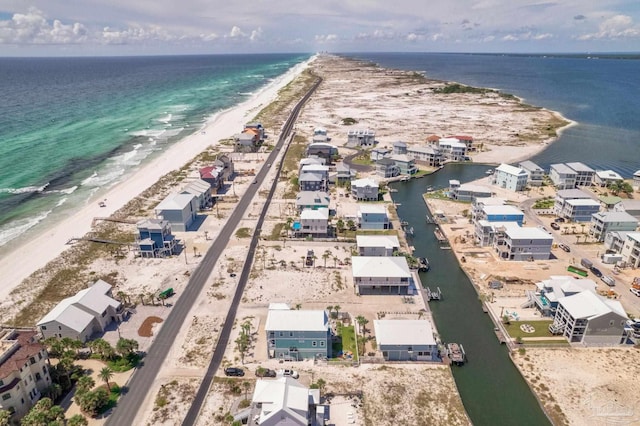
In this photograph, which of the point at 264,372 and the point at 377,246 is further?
the point at 377,246

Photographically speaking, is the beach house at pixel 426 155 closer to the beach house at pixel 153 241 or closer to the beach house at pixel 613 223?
the beach house at pixel 613 223

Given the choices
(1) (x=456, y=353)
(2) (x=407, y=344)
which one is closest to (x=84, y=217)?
(2) (x=407, y=344)

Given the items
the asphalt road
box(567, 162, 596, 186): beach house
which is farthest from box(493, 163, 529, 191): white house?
the asphalt road

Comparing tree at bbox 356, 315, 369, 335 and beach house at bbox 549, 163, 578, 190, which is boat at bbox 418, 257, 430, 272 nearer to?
tree at bbox 356, 315, 369, 335

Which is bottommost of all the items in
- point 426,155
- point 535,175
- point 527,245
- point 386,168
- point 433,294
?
point 433,294

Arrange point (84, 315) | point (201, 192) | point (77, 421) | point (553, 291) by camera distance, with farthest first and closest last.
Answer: point (201, 192) < point (553, 291) < point (84, 315) < point (77, 421)

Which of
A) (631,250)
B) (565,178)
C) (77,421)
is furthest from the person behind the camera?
(565,178)

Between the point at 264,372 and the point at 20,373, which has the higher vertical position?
the point at 20,373

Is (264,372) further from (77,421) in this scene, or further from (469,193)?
(469,193)
